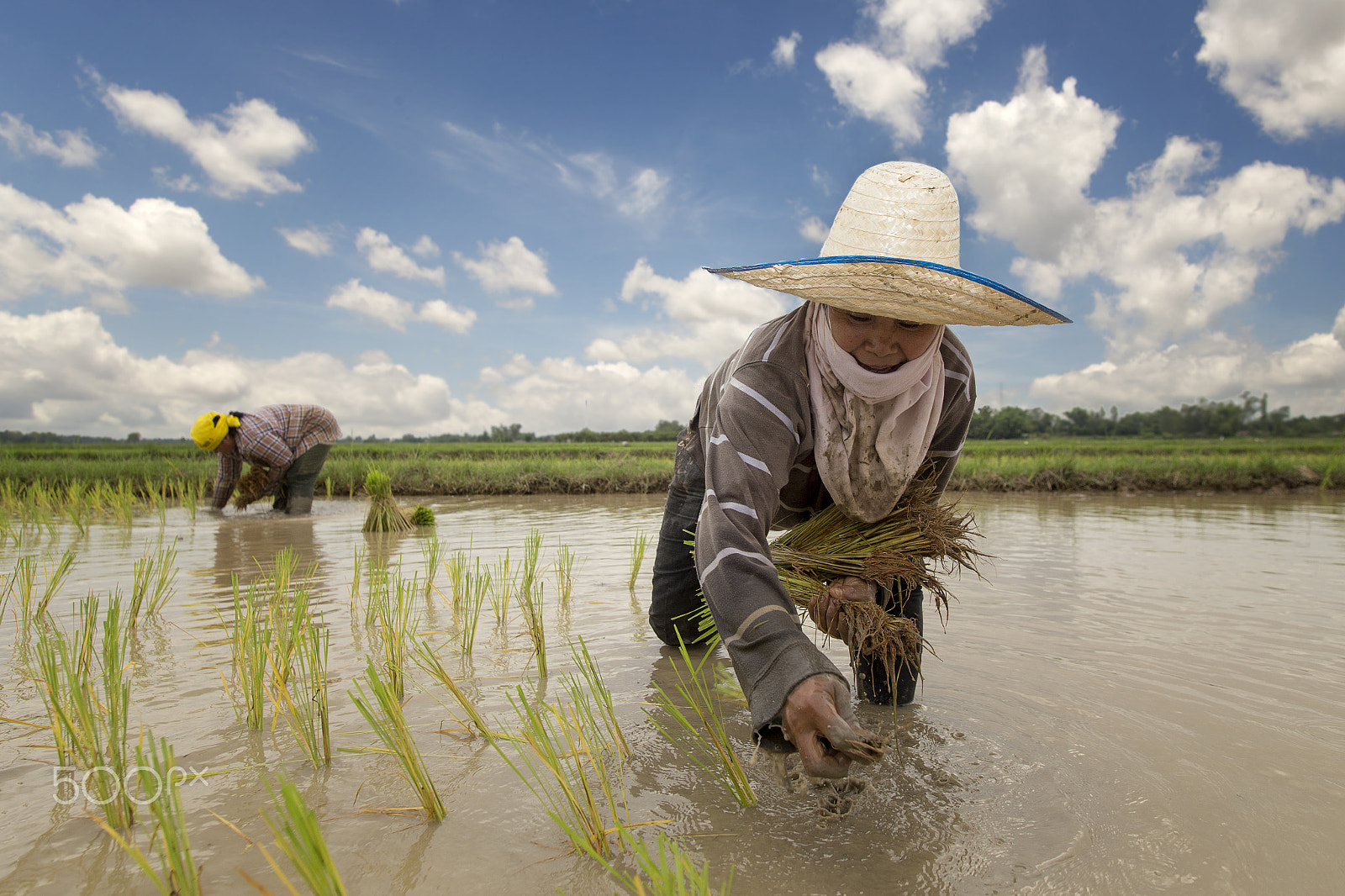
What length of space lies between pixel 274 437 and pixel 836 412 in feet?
25.6

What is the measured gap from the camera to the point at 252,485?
320 inches

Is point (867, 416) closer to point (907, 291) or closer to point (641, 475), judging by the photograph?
point (907, 291)

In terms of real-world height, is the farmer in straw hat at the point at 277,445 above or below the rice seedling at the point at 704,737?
above

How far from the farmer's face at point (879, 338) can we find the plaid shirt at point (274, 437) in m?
7.84

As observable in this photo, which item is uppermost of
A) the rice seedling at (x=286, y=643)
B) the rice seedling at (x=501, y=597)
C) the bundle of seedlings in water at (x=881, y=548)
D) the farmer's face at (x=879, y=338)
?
the farmer's face at (x=879, y=338)

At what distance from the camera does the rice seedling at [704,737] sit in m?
1.65

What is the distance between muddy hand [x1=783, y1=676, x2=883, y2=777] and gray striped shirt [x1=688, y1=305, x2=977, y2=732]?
0.02 meters

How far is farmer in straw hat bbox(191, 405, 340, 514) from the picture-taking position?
7.60m

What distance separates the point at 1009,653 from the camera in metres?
2.98

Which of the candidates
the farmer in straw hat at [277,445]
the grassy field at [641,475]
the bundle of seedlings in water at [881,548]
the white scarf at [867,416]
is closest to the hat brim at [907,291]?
the white scarf at [867,416]

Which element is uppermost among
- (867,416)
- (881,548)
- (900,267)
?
(900,267)

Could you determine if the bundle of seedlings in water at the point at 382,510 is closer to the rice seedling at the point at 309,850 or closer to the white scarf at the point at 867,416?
the white scarf at the point at 867,416

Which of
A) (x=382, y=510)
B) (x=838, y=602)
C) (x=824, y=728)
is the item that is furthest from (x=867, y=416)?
(x=382, y=510)

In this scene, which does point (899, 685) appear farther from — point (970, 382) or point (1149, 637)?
→ point (1149, 637)
